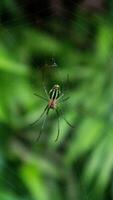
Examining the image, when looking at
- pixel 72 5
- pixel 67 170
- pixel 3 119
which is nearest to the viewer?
pixel 3 119

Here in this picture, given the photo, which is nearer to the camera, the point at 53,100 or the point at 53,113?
the point at 53,100

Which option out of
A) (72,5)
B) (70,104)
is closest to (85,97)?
(70,104)

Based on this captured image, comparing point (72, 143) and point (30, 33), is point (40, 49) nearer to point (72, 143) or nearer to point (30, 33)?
point (30, 33)

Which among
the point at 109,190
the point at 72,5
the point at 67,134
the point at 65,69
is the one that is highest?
the point at 72,5

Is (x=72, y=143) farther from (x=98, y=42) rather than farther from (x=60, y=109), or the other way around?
(x=98, y=42)

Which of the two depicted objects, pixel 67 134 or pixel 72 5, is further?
pixel 72 5

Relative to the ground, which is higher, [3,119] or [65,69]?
[65,69]

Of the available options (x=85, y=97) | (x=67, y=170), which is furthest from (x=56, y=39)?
(x=67, y=170)

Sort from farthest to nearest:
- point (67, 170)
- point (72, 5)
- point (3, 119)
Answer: point (72, 5) < point (67, 170) < point (3, 119)
